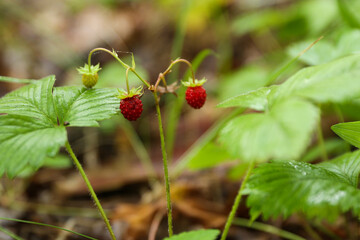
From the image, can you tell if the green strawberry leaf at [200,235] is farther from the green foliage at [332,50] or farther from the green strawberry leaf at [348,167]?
the green foliage at [332,50]

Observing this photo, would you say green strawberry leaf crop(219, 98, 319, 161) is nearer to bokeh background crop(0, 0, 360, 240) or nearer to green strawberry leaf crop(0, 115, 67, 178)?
green strawberry leaf crop(0, 115, 67, 178)

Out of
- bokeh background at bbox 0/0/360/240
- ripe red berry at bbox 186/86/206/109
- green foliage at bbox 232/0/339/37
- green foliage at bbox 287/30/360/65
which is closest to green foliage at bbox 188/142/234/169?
bokeh background at bbox 0/0/360/240

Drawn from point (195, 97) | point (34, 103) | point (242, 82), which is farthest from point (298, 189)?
point (242, 82)

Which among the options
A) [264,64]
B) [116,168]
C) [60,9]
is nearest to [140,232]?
[116,168]

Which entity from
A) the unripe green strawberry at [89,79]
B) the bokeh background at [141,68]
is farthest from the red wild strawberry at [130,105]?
the bokeh background at [141,68]

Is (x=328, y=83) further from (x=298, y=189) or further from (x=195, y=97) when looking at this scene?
(x=195, y=97)

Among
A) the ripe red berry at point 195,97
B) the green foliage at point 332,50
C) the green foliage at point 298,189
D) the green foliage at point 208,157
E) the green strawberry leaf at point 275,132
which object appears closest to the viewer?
the green strawberry leaf at point 275,132
